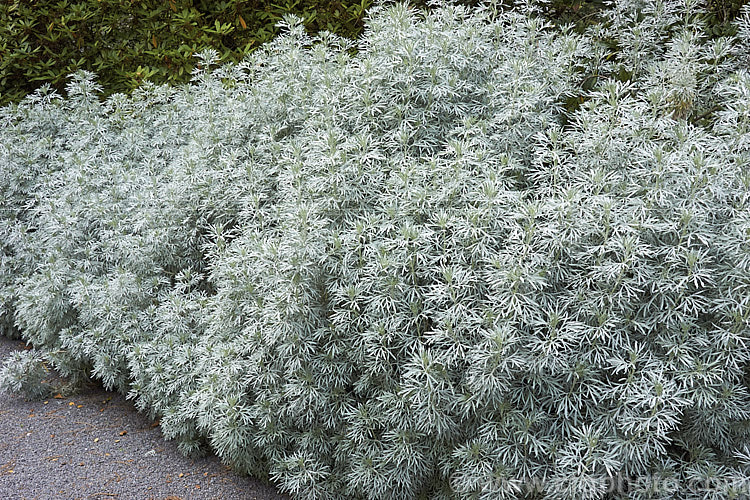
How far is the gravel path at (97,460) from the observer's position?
2828mm

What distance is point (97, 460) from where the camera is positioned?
307 centimetres

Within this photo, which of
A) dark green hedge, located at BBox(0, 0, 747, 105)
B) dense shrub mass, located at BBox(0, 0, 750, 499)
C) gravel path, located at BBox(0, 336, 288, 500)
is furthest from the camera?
dark green hedge, located at BBox(0, 0, 747, 105)

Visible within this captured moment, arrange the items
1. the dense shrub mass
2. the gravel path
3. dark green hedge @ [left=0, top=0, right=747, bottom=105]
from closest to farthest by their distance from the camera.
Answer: the dense shrub mass → the gravel path → dark green hedge @ [left=0, top=0, right=747, bottom=105]

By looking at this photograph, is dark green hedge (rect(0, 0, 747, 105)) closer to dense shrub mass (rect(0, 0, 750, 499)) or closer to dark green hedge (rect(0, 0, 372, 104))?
dark green hedge (rect(0, 0, 372, 104))

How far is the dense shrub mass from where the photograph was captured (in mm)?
2078

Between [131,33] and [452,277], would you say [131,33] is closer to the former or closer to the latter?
[131,33]

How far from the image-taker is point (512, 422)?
2.14 meters

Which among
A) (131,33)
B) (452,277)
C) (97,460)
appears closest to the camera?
(452,277)

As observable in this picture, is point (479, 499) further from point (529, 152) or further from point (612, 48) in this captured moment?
point (612, 48)

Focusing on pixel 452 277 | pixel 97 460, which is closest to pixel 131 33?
pixel 97 460

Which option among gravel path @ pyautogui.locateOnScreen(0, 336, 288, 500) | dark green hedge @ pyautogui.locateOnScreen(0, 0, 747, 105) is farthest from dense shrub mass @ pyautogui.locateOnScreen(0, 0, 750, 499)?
dark green hedge @ pyautogui.locateOnScreen(0, 0, 747, 105)

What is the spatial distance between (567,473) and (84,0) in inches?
216

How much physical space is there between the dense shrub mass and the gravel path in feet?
0.50

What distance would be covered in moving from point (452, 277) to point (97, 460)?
196 cm
